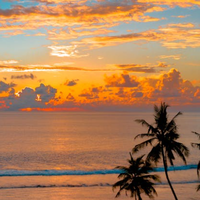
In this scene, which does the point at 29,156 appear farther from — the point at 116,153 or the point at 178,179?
the point at 178,179

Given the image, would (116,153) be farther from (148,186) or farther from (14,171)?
(148,186)

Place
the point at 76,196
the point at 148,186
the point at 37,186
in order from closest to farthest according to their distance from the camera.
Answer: the point at 148,186
the point at 76,196
the point at 37,186

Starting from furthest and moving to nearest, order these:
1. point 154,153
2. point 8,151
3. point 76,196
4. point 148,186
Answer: point 8,151, point 76,196, point 154,153, point 148,186

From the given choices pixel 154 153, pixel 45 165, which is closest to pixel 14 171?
pixel 45 165

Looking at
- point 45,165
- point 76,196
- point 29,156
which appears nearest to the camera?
point 76,196

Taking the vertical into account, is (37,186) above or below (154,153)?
below

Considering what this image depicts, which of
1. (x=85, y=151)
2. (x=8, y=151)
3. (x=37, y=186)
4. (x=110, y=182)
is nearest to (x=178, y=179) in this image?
(x=110, y=182)

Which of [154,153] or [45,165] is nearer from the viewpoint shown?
[154,153]

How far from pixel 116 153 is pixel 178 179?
124 feet

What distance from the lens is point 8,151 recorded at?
99875 mm

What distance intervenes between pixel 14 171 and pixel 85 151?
35.4 meters

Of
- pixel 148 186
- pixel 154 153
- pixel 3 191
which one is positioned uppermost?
pixel 154 153

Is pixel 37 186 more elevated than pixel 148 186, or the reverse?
pixel 148 186

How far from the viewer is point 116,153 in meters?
96.6
